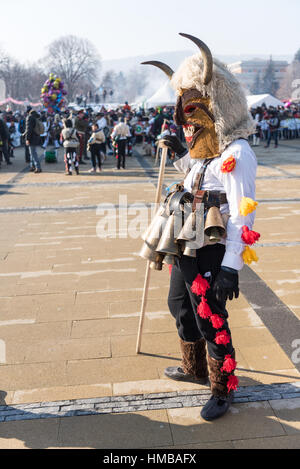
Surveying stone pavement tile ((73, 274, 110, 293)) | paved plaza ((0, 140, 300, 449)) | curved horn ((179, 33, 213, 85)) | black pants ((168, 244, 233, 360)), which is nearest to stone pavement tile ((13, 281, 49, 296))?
paved plaza ((0, 140, 300, 449))

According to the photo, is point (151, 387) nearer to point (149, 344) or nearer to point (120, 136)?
point (149, 344)

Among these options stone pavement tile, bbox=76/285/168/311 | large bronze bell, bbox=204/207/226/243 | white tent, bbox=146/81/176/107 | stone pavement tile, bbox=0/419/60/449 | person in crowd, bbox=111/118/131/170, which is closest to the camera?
large bronze bell, bbox=204/207/226/243

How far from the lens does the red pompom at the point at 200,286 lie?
2525 millimetres

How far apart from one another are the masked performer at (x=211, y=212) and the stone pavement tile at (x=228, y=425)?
2.6 inches

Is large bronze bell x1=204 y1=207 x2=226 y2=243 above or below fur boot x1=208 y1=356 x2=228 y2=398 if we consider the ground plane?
above

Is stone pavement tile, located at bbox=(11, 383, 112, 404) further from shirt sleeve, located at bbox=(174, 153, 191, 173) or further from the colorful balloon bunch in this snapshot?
the colorful balloon bunch

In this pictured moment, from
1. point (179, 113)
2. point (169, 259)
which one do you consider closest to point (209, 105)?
point (179, 113)

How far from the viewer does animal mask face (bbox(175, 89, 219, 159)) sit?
2525 mm

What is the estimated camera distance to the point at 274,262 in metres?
5.27

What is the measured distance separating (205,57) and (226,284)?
3.84ft

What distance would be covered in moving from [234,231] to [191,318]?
2.44ft

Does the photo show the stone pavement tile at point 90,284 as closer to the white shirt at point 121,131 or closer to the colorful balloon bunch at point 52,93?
the white shirt at point 121,131

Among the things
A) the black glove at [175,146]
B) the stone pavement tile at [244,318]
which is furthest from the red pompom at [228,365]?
the black glove at [175,146]

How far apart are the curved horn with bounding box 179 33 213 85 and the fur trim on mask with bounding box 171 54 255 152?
70mm
